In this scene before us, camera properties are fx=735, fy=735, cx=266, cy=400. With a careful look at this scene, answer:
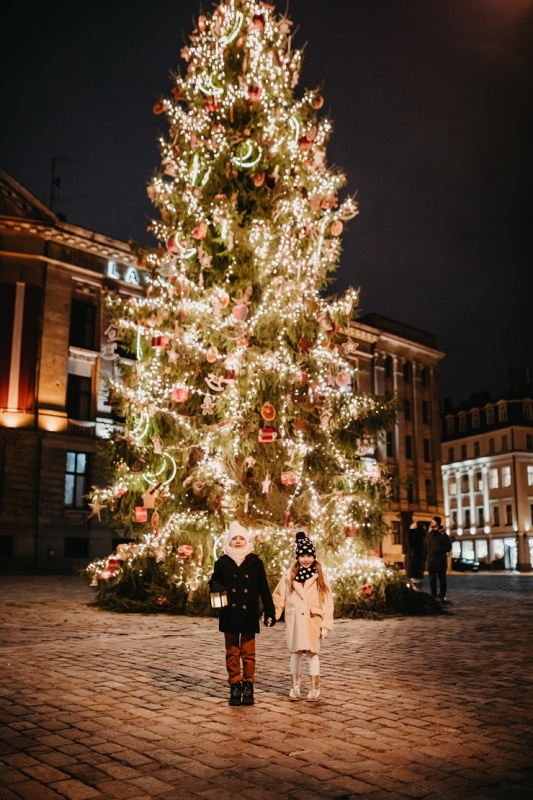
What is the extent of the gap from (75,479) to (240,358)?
22233mm

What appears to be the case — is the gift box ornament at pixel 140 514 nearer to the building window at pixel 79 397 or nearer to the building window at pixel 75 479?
the building window at pixel 75 479

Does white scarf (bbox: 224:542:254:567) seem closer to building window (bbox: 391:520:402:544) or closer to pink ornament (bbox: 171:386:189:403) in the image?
pink ornament (bbox: 171:386:189:403)

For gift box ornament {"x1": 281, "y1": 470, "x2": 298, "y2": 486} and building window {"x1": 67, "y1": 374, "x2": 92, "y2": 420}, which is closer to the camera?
gift box ornament {"x1": 281, "y1": 470, "x2": 298, "y2": 486}

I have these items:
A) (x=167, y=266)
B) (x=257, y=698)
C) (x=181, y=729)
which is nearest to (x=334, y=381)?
Answer: (x=167, y=266)

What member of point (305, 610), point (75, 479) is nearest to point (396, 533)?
point (75, 479)

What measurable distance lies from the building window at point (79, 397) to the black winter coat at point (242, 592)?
2898 cm

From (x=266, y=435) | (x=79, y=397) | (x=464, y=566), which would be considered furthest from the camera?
(x=464, y=566)

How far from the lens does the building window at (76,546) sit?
3294 cm

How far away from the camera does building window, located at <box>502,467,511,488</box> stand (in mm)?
73375

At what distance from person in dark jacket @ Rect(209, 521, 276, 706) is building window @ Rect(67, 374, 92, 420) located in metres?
28.9

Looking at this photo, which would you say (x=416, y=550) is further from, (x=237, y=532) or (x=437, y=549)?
(x=237, y=532)

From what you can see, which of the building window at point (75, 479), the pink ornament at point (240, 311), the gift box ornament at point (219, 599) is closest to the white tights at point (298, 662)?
the gift box ornament at point (219, 599)

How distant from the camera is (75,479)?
3388 centimetres

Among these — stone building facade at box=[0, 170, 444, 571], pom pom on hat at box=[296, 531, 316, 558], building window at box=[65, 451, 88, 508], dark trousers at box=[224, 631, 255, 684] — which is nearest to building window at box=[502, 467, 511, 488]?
stone building facade at box=[0, 170, 444, 571]
